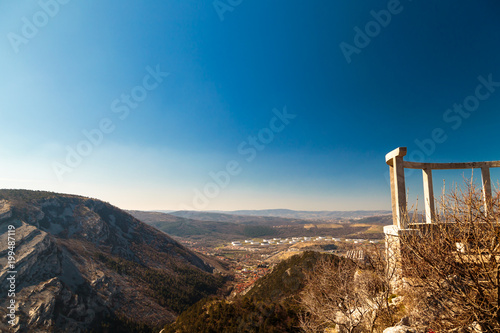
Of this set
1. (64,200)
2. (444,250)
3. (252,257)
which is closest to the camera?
(444,250)

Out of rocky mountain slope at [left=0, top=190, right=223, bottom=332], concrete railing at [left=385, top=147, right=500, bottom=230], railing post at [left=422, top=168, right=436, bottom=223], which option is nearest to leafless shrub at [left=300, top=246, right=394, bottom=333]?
concrete railing at [left=385, top=147, right=500, bottom=230]

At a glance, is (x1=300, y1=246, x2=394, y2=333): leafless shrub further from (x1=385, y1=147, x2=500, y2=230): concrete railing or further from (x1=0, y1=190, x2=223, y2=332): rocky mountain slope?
(x1=0, y1=190, x2=223, y2=332): rocky mountain slope

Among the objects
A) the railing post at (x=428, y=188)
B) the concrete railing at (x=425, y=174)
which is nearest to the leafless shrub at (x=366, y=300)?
the concrete railing at (x=425, y=174)

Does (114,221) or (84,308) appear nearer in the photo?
(84,308)

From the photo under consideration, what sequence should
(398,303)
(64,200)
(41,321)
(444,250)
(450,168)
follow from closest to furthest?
1. (444,250)
2. (398,303)
3. (450,168)
4. (41,321)
5. (64,200)

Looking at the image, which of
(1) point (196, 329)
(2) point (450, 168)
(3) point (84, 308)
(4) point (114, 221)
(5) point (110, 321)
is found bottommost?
(5) point (110, 321)

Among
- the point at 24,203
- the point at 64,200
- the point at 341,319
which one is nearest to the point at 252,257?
the point at 64,200

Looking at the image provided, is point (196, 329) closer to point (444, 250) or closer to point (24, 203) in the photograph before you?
point (444, 250)

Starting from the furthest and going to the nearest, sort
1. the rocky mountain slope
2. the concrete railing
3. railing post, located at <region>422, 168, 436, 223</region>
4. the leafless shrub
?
the rocky mountain slope < railing post, located at <region>422, 168, 436, 223</region> < the concrete railing < the leafless shrub
